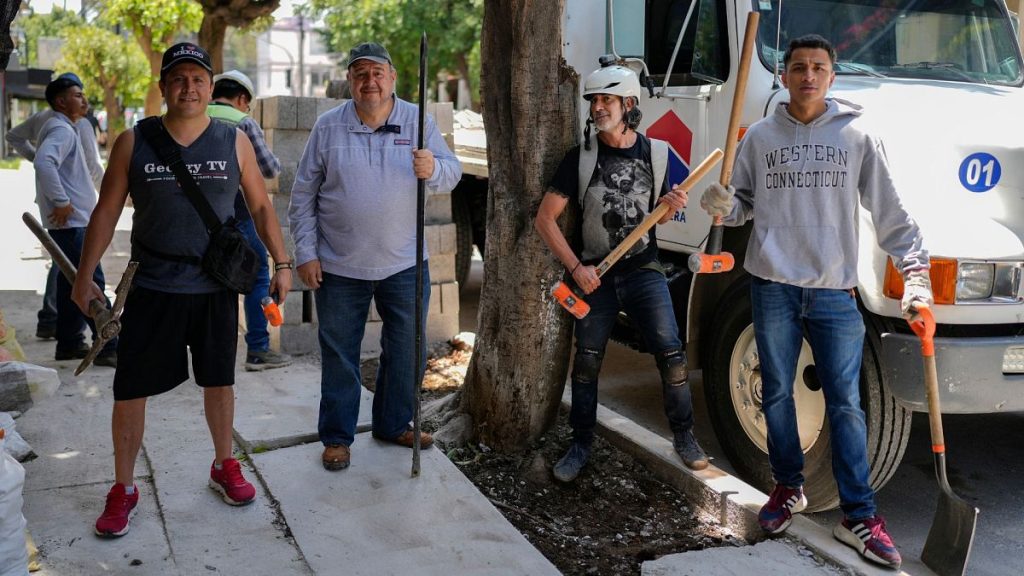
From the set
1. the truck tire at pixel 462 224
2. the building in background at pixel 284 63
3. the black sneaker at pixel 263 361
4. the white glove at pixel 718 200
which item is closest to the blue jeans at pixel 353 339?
the white glove at pixel 718 200

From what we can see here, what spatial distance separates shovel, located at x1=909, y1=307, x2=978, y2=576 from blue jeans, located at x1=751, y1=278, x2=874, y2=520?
0.80ft

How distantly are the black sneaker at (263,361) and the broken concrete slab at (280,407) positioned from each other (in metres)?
0.05

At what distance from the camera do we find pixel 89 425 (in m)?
5.18

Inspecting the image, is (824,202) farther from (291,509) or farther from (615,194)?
(291,509)

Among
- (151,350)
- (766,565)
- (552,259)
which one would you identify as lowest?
(766,565)

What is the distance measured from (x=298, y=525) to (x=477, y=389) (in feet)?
4.24

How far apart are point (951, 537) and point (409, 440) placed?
232 centimetres

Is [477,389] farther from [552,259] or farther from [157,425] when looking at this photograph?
[157,425]

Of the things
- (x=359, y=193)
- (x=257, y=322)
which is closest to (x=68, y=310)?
(x=257, y=322)

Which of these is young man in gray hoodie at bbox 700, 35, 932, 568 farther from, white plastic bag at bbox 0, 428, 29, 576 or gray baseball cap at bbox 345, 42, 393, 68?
white plastic bag at bbox 0, 428, 29, 576

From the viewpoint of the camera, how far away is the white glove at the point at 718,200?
3.83 m

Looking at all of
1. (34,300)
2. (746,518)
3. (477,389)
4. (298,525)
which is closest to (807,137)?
(746,518)

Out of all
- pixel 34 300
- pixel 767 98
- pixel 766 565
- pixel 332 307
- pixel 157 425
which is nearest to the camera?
pixel 766 565

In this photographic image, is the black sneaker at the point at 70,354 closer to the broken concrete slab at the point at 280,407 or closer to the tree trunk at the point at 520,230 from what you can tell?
the broken concrete slab at the point at 280,407
